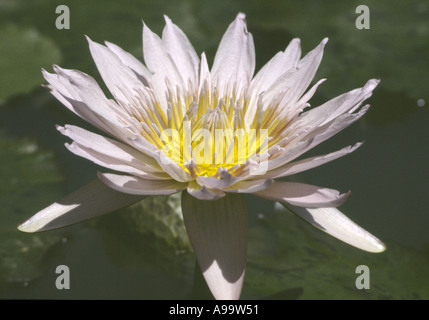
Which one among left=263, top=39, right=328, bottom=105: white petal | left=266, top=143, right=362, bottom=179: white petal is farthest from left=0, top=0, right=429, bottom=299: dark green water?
left=263, top=39, right=328, bottom=105: white petal

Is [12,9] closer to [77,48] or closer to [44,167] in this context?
[77,48]

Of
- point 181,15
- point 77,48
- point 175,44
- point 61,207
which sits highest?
point 181,15

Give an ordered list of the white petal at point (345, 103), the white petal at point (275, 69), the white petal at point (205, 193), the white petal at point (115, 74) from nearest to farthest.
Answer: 1. the white petal at point (205, 193)
2. the white petal at point (345, 103)
3. the white petal at point (115, 74)
4. the white petal at point (275, 69)

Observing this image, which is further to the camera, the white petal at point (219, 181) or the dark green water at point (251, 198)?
the dark green water at point (251, 198)

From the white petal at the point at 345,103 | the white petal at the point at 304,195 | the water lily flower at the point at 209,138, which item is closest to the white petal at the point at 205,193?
the water lily flower at the point at 209,138

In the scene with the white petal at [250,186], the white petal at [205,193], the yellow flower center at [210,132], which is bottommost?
the white petal at [205,193]

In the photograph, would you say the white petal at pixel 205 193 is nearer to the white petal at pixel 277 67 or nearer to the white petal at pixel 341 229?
the white petal at pixel 341 229


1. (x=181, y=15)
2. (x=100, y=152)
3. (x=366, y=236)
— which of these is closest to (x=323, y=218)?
(x=366, y=236)
